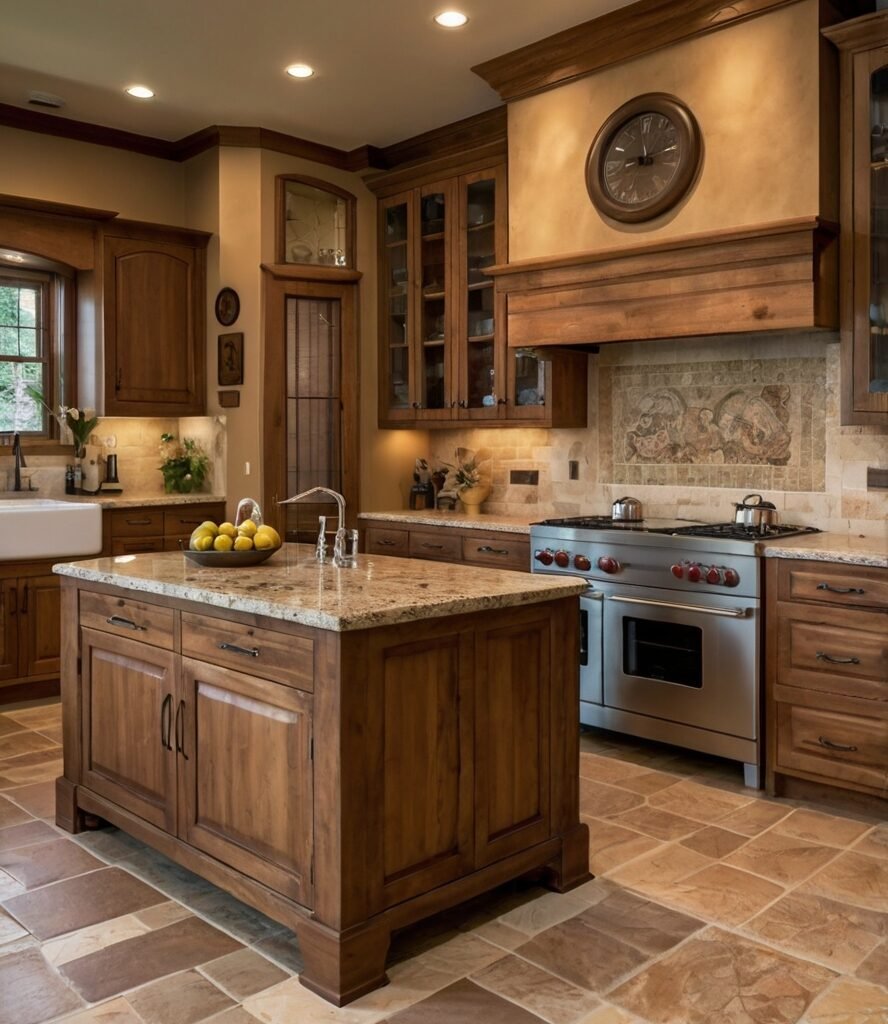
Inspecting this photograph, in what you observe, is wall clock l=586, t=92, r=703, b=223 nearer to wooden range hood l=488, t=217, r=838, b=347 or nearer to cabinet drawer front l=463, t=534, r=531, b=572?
wooden range hood l=488, t=217, r=838, b=347

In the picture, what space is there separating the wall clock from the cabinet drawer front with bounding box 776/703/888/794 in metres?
2.11

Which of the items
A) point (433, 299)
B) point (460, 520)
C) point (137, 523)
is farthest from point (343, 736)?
point (433, 299)

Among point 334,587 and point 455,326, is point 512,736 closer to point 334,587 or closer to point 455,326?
point 334,587

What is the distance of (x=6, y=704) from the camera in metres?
5.00

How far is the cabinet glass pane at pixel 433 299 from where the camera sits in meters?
5.62

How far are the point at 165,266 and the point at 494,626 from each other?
3.98m

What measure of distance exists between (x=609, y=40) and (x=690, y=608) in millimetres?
2421

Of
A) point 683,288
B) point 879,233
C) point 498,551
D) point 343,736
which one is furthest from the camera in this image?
point 498,551

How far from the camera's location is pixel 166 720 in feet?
9.53

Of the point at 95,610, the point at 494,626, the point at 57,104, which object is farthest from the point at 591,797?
the point at 57,104

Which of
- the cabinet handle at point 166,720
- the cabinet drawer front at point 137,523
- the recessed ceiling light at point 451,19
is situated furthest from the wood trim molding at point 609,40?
the cabinet handle at point 166,720

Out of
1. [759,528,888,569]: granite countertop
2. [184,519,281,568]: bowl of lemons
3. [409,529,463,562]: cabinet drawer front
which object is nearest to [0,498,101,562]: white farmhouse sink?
[409,529,463,562]: cabinet drawer front

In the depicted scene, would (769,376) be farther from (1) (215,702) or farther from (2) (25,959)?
(2) (25,959)

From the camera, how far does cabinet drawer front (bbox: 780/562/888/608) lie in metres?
3.46
